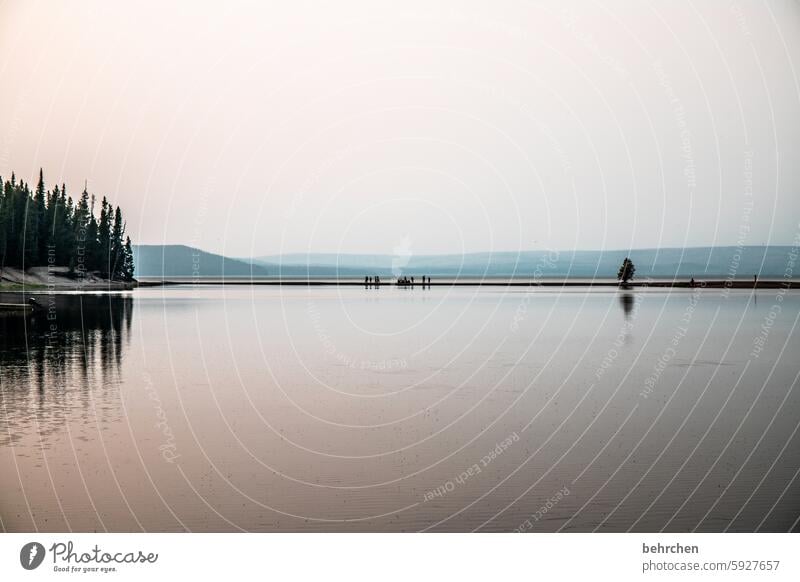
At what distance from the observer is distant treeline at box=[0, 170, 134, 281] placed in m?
135

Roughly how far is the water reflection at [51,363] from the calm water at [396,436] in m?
0.20

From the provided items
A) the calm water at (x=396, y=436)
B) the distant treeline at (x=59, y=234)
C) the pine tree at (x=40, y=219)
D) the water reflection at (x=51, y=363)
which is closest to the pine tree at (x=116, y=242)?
the distant treeline at (x=59, y=234)

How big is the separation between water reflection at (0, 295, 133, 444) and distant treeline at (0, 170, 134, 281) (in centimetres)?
5841

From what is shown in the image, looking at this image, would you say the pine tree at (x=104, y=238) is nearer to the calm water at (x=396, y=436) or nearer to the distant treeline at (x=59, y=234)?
the distant treeline at (x=59, y=234)

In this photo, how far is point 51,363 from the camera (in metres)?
41.7

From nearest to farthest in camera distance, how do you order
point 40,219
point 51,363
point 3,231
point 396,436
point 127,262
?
point 396,436
point 51,363
point 3,231
point 40,219
point 127,262

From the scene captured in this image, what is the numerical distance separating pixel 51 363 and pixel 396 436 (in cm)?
2272

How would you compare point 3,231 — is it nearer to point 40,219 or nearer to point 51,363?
point 40,219

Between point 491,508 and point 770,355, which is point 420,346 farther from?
point 491,508

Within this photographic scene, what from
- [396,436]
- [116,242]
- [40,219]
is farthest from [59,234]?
[396,436]

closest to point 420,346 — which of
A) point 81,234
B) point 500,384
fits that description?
point 500,384

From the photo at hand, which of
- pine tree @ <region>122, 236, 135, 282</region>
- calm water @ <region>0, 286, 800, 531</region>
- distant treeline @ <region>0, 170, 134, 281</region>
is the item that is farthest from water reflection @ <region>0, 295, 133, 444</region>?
pine tree @ <region>122, 236, 135, 282</region>

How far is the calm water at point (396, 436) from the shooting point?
19812 mm

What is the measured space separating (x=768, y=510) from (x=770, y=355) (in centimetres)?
3201
